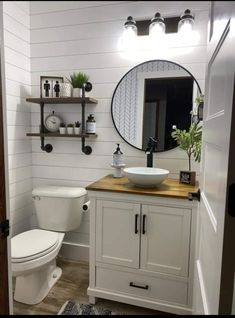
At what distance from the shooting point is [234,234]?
58 cm

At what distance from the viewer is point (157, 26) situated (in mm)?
1837

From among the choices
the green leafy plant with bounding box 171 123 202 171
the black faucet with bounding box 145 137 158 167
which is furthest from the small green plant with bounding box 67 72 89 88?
the green leafy plant with bounding box 171 123 202 171

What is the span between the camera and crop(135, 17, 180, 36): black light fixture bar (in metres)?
1.86

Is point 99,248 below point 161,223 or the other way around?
below

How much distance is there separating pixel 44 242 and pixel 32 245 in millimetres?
87

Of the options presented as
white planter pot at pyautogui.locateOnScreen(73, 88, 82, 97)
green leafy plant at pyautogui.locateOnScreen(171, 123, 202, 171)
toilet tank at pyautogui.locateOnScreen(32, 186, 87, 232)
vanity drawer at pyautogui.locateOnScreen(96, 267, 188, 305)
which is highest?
white planter pot at pyautogui.locateOnScreen(73, 88, 82, 97)

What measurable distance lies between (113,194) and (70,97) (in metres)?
0.93

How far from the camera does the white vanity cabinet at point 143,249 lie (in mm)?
1546

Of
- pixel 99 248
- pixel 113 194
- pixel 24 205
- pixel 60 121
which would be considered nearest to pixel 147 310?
pixel 99 248

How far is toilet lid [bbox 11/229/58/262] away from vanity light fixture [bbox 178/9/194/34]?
1.87 m

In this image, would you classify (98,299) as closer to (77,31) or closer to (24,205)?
(24,205)

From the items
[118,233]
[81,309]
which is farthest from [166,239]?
[81,309]

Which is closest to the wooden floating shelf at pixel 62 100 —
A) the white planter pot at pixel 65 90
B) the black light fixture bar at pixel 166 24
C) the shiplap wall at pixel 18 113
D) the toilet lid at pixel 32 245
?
the white planter pot at pixel 65 90

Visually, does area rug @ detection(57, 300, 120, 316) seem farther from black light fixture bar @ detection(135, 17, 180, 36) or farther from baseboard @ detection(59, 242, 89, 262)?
black light fixture bar @ detection(135, 17, 180, 36)
